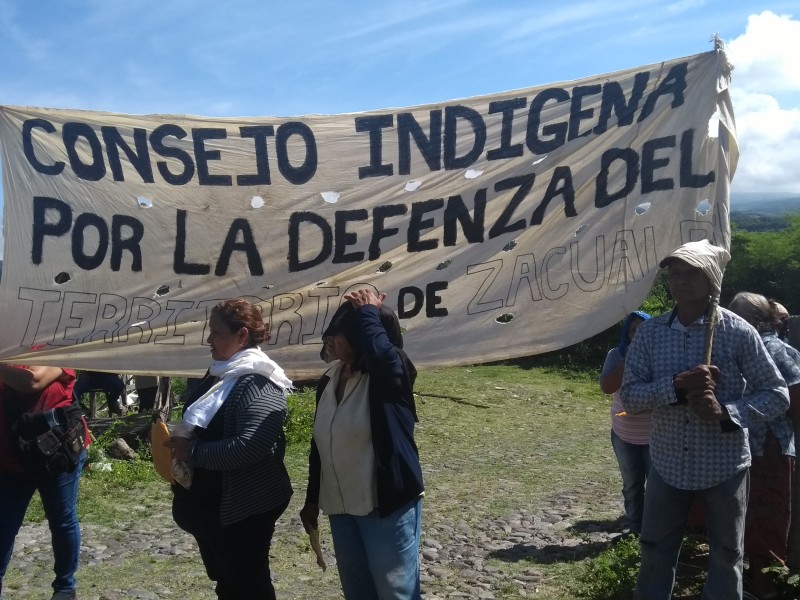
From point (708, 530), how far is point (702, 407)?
645 mm

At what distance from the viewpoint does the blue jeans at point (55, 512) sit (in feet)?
15.5

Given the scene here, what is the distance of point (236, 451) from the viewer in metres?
3.70

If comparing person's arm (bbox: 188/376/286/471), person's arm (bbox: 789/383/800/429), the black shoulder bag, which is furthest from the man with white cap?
the black shoulder bag

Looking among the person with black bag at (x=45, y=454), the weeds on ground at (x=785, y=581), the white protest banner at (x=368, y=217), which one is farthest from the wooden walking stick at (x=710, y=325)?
the person with black bag at (x=45, y=454)

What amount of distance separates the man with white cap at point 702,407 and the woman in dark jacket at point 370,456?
3.38ft

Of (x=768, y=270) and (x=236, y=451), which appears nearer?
(x=236, y=451)

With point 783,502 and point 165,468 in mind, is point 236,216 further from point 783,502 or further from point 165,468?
point 783,502

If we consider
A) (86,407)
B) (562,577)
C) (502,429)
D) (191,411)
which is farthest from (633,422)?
(86,407)

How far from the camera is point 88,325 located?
416 centimetres

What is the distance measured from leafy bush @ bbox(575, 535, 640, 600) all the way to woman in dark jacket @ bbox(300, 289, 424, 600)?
5.96 ft

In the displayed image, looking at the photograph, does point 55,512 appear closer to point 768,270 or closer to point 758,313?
point 758,313

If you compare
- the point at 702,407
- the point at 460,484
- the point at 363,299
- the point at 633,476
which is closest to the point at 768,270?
the point at 460,484

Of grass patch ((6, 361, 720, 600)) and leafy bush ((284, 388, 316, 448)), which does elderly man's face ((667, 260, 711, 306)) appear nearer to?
grass patch ((6, 361, 720, 600))

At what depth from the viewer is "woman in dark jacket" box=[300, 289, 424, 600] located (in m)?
3.63
